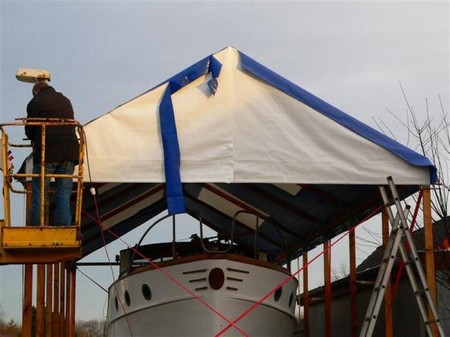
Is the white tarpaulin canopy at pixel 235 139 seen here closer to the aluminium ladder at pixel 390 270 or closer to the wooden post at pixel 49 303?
the aluminium ladder at pixel 390 270

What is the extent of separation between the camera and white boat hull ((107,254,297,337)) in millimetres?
12648

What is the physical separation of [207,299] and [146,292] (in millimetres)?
1280

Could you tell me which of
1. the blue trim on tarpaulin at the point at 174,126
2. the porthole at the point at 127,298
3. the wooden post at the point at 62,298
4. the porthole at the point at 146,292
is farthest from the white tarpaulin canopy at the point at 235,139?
the wooden post at the point at 62,298

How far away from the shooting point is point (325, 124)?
1187cm

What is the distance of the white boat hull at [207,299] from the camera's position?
1265cm

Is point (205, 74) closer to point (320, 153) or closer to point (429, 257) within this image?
point (320, 153)

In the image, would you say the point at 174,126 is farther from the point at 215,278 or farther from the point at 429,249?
the point at 429,249

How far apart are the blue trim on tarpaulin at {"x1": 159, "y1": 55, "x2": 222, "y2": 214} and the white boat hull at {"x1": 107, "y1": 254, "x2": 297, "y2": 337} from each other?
165 centimetres

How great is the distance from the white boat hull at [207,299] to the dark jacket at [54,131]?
119 inches

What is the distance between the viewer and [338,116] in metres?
12.0

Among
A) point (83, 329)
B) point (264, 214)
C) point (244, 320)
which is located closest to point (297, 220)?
point (264, 214)

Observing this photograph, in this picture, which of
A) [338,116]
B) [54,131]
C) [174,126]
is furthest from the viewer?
[338,116]

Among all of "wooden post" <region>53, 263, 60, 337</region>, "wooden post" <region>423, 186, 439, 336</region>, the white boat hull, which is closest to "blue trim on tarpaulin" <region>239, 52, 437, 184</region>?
"wooden post" <region>423, 186, 439, 336</region>

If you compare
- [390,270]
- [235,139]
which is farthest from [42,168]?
[390,270]
